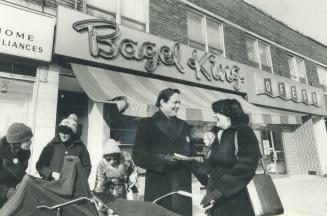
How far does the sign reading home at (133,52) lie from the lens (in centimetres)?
656

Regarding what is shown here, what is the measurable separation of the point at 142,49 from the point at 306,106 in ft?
33.8

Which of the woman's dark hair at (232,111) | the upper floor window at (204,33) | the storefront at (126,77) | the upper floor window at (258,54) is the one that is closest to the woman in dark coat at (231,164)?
the woman's dark hair at (232,111)

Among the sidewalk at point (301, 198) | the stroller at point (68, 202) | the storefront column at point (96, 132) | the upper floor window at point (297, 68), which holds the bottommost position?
the sidewalk at point (301, 198)

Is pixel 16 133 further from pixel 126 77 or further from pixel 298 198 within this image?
pixel 298 198

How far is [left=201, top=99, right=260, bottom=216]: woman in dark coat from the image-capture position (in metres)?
2.35

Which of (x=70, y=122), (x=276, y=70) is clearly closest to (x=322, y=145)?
(x=276, y=70)

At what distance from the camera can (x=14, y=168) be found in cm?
316

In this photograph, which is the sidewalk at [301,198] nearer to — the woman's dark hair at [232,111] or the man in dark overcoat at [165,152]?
the man in dark overcoat at [165,152]

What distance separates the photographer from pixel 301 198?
8.05m

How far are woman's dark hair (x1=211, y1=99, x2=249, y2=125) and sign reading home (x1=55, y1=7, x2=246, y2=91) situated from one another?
4765 mm

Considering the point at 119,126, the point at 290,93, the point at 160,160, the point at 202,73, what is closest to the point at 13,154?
the point at 160,160

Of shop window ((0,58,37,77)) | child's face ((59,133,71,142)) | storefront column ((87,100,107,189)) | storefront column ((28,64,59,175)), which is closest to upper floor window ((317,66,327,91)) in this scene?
storefront column ((87,100,107,189))

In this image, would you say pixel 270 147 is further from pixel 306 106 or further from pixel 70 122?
pixel 70 122

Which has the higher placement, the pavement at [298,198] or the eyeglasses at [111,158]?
the eyeglasses at [111,158]
